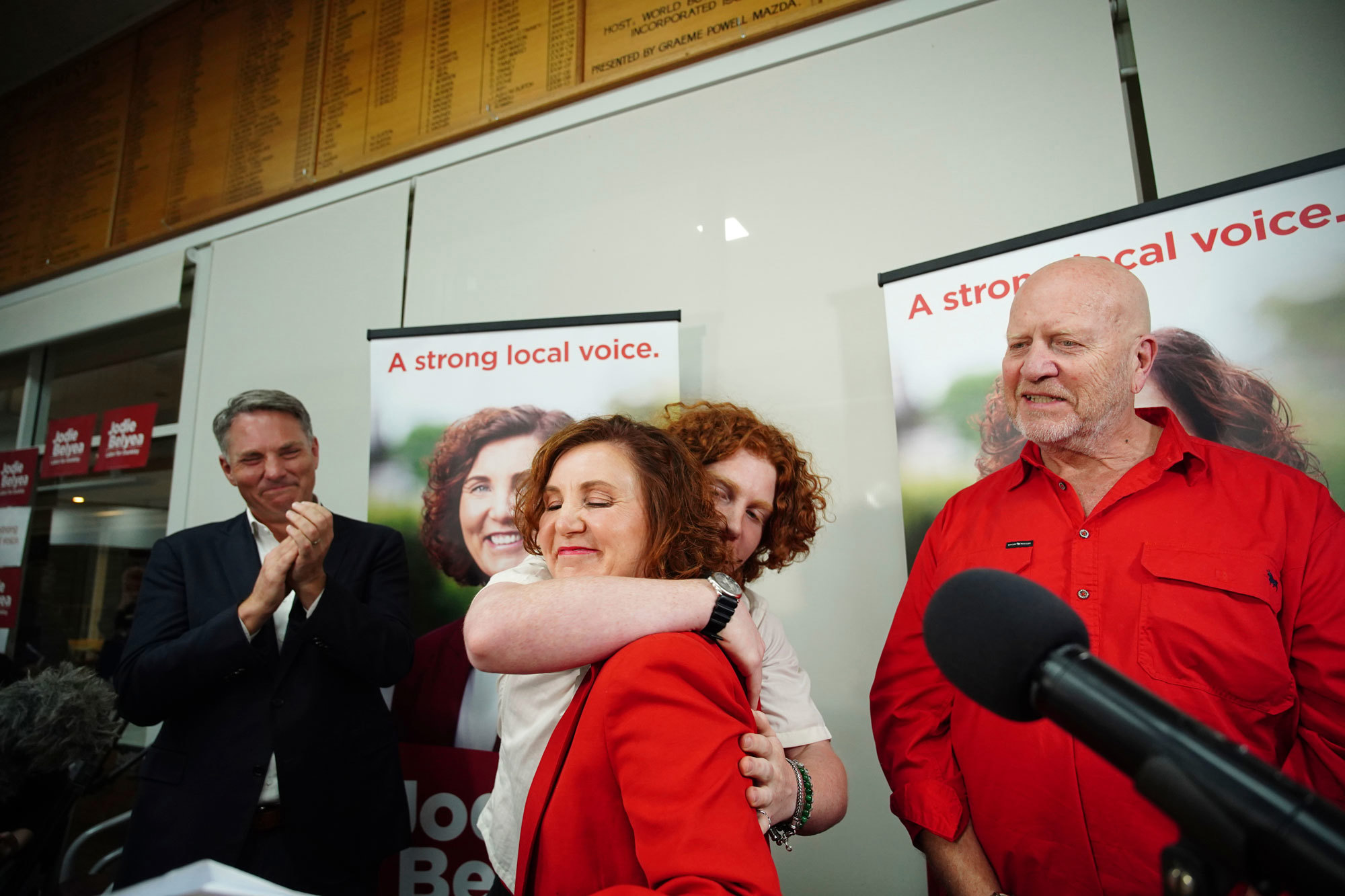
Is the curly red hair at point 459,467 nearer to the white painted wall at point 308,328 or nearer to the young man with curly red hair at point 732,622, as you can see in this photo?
the young man with curly red hair at point 732,622

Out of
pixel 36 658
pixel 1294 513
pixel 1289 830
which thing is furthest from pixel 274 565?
pixel 36 658

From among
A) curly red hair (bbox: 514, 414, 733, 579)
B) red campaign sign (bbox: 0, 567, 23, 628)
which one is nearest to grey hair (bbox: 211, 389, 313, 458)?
curly red hair (bbox: 514, 414, 733, 579)

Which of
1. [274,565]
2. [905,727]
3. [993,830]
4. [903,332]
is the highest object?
[903,332]

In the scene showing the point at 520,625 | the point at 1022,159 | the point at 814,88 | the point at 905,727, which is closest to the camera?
the point at 520,625

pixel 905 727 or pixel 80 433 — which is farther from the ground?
pixel 80 433

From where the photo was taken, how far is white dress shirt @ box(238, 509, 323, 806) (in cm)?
184

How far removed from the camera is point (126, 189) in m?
4.20

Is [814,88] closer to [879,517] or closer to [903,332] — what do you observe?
[903,332]

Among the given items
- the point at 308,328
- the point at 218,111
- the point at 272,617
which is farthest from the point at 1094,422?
the point at 218,111

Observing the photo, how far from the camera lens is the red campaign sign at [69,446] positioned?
4004 millimetres

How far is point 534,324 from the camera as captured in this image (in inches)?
94.7

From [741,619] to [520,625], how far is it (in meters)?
0.33

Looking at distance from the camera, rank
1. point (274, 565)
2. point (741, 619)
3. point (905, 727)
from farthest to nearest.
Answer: point (274, 565) → point (905, 727) → point (741, 619)

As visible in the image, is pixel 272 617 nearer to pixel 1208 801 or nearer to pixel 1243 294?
pixel 1208 801
